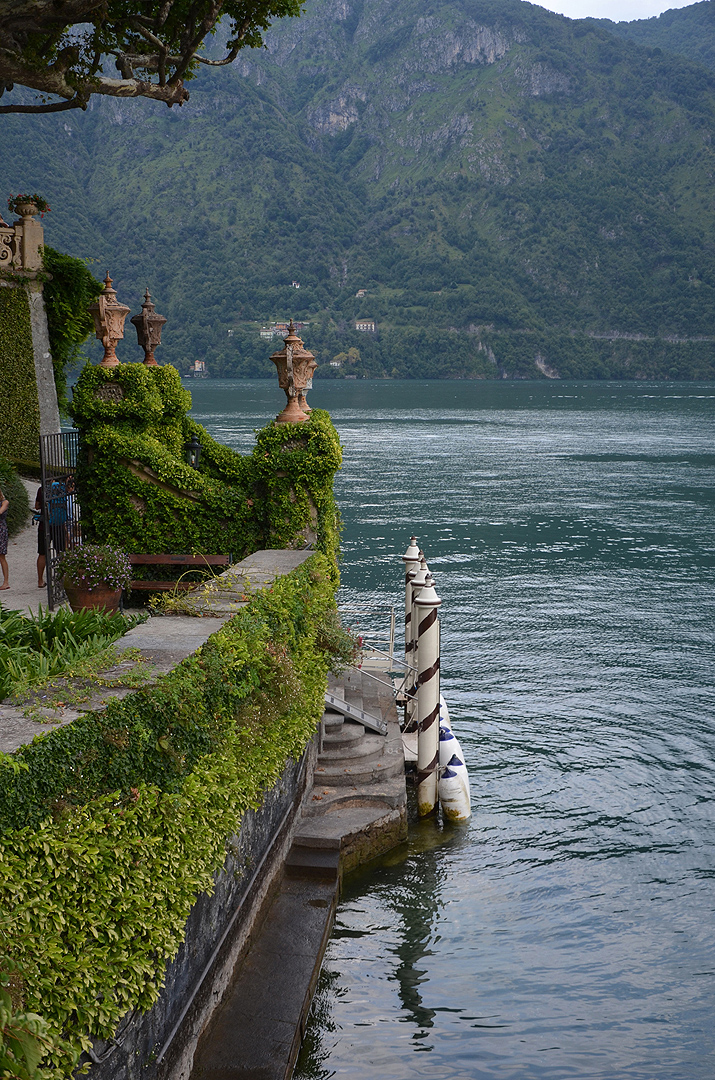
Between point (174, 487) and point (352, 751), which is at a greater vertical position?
point (174, 487)

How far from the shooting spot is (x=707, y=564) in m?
32.7

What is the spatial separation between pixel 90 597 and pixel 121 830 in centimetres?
739

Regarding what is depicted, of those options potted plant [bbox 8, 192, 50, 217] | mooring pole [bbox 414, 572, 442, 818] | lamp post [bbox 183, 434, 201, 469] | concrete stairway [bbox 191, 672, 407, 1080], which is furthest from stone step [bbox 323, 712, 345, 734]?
potted plant [bbox 8, 192, 50, 217]

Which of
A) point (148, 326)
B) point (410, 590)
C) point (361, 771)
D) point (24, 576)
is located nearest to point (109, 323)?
point (148, 326)

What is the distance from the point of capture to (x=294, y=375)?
14.3 metres

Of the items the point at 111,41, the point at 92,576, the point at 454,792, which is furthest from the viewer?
the point at 111,41

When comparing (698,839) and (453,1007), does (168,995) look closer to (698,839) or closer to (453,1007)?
(453,1007)

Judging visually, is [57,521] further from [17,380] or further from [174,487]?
[17,380]

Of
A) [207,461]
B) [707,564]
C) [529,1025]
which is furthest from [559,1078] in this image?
[707,564]

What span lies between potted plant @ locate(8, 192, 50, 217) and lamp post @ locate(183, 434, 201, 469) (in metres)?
9.88

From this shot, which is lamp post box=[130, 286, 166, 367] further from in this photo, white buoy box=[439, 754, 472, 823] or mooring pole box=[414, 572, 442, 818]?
white buoy box=[439, 754, 472, 823]

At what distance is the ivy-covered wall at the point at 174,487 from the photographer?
13.6m

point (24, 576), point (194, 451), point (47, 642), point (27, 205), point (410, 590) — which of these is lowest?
point (410, 590)

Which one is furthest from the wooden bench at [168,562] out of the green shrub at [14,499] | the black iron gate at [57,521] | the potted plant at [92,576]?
the green shrub at [14,499]
